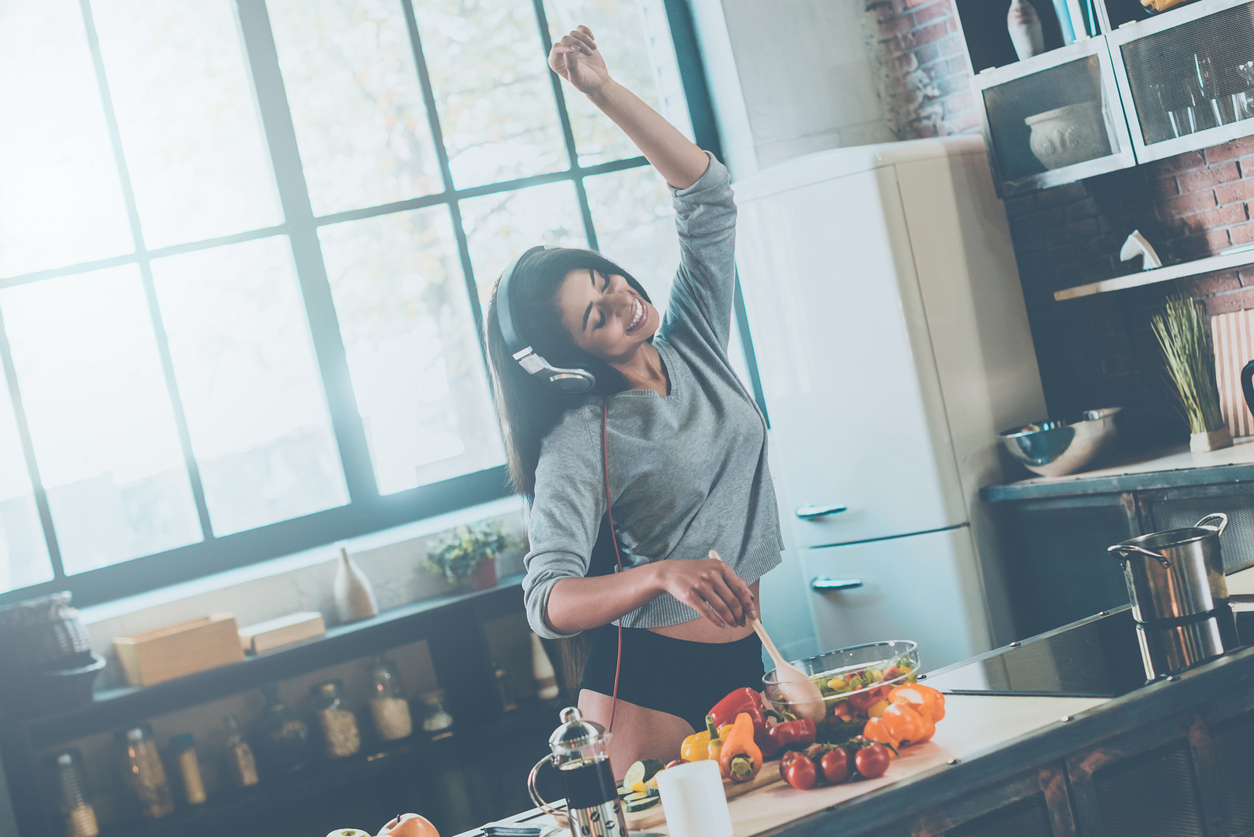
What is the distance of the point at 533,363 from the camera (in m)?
1.77

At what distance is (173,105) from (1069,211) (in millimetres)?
2950

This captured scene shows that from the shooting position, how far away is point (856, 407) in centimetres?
354

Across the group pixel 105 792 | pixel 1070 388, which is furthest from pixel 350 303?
pixel 1070 388

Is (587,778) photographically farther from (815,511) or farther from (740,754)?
(815,511)

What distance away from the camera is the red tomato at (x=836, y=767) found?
54.4 inches

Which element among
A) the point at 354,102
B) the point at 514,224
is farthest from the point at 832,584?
the point at 354,102

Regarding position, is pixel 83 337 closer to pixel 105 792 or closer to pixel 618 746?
pixel 105 792

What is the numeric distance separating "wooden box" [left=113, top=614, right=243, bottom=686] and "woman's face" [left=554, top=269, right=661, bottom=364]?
6.26ft

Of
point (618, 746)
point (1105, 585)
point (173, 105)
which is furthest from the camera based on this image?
point (173, 105)

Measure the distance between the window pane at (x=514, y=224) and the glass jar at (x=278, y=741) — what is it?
154 centimetres

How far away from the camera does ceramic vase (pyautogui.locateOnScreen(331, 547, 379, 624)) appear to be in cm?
349

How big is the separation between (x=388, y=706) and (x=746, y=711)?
211 centimetres

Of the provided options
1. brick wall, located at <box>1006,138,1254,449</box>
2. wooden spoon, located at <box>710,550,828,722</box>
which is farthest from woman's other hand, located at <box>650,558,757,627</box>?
brick wall, located at <box>1006,138,1254,449</box>

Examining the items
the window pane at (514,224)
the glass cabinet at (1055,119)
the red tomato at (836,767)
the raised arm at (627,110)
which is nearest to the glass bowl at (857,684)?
the red tomato at (836,767)
